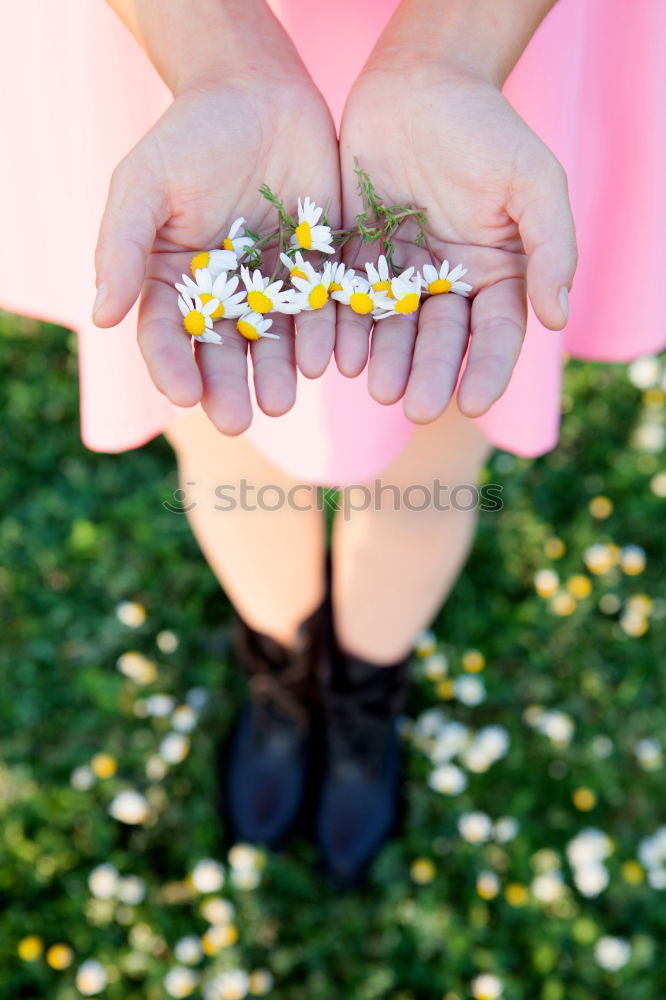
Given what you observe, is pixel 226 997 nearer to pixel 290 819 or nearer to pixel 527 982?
pixel 290 819

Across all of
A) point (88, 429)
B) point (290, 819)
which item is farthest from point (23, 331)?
point (290, 819)

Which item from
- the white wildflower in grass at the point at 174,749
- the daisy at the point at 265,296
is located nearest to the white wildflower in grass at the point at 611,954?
the white wildflower in grass at the point at 174,749

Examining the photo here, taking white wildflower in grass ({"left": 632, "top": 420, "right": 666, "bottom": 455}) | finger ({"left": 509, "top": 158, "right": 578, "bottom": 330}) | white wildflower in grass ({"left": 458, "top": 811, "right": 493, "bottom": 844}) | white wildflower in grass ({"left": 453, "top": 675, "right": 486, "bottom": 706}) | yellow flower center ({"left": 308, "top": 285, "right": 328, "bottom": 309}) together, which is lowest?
white wildflower in grass ({"left": 458, "top": 811, "right": 493, "bottom": 844})

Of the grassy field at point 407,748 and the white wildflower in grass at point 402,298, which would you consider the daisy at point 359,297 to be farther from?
the grassy field at point 407,748

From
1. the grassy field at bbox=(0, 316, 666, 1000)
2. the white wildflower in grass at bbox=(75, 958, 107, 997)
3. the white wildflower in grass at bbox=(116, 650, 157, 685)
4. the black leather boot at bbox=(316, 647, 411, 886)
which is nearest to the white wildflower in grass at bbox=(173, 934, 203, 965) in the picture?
the grassy field at bbox=(0, 316, 666, 1000)

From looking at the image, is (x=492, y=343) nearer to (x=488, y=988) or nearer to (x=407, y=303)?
(x=407, y=303)

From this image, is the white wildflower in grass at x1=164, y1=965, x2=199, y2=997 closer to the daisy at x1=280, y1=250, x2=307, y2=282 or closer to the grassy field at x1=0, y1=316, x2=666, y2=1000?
the grassy field at x1=0, y1=316, x2=666, y2=1000

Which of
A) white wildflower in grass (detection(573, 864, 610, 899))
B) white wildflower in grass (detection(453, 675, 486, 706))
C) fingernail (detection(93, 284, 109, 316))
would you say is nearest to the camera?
fingernail (detection(93, 284, 109, 316))
